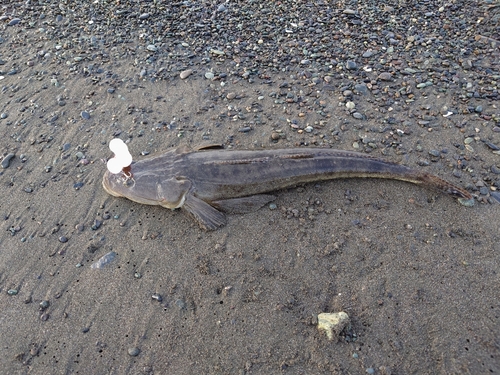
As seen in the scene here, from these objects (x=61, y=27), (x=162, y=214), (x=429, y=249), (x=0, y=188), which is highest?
(x=61, y=27)

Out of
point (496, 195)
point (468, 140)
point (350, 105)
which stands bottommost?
point (496, 195)

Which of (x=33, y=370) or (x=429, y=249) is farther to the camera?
(x=429, y=249)

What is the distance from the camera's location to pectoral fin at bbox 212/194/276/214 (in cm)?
444

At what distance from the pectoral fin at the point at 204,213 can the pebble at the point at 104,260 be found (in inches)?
37.7

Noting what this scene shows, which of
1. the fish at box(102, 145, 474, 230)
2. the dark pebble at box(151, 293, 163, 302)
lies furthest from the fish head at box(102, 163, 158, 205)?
the dark pebble at box(151, 293, 163, 302)

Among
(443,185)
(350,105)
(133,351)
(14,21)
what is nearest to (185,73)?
(350,105)

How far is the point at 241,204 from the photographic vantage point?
4.46 m

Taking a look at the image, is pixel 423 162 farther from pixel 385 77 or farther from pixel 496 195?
pixel 385 77

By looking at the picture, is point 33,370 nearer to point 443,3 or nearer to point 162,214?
point 162,214

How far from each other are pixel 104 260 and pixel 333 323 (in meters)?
2.50

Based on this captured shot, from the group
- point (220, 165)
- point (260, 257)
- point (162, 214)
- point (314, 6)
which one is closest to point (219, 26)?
point (314, 6)

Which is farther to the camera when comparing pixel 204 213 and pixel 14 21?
pixel 14 21

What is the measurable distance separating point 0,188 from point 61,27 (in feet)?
12.9

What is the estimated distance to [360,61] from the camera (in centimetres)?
621
